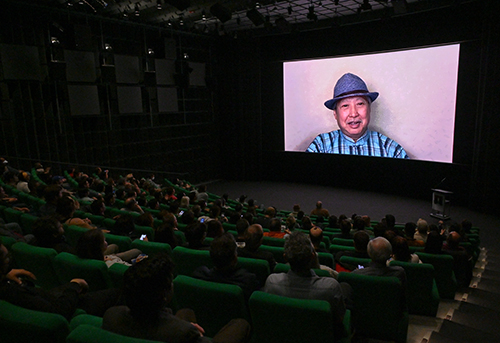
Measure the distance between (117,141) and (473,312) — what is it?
32.7ft

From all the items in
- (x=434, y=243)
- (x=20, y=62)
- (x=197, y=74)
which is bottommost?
(x=434, y=243)

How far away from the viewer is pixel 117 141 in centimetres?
1098

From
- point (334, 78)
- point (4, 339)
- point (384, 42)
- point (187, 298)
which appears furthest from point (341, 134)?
point (4, 339)

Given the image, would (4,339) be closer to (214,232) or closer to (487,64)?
(214,232)

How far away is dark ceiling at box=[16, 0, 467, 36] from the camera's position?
893 centimetres

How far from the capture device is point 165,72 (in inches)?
464

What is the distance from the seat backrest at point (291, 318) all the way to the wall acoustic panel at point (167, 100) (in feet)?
34.9

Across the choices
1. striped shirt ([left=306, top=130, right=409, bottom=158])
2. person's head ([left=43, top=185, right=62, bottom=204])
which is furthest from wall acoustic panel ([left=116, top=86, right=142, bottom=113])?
person's head ([left=43, top=185, right=62, bottom=204])

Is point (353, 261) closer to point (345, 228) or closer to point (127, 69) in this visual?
point (345, 228)

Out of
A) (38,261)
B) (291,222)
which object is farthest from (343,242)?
(38,261)

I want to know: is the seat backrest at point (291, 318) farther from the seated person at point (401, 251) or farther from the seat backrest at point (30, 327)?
the seated person at point (401, 251)

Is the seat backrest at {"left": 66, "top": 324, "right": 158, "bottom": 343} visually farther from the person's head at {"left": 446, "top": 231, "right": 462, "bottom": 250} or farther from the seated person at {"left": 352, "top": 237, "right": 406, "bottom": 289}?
the person's head at {"left": 446, "top": 231, "right": 462, "bottom": 250}

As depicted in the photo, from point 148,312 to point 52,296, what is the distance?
698 mm

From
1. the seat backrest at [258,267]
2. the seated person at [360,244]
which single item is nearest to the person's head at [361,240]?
the seated person at [360,244]
